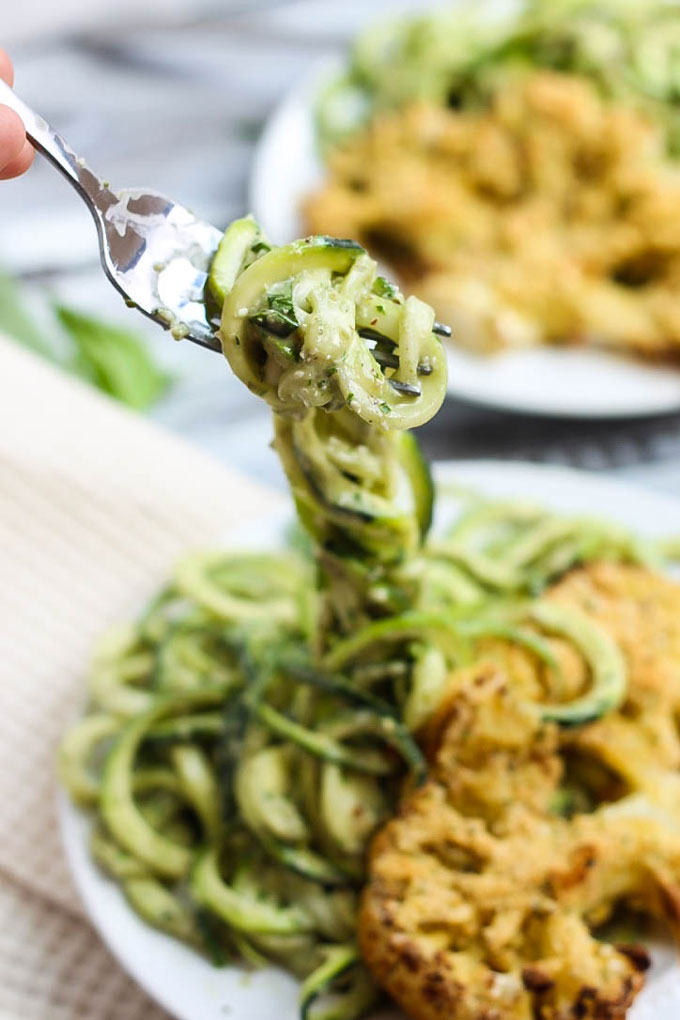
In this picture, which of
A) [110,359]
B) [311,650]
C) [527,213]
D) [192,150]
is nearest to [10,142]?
[311,650]

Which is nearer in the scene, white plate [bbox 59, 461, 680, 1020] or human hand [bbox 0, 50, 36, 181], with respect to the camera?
human hand [bbox 0, 50, 36, 181]

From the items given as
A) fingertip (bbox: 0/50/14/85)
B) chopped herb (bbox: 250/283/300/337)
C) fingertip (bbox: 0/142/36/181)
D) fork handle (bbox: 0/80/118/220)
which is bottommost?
chopped herb (bbox: 250/283/300/337)

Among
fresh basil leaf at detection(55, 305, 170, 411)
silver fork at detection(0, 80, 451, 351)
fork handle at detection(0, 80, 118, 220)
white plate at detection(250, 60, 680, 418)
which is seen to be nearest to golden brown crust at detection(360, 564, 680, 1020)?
silver fork at detection(0, 80, 451, 351)

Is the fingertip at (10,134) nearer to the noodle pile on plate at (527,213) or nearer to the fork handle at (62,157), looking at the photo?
the fork handle at (62,157)

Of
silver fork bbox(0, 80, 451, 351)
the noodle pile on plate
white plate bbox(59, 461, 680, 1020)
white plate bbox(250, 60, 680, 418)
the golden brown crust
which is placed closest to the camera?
silver fork bbox(0, 80, 451, 351)

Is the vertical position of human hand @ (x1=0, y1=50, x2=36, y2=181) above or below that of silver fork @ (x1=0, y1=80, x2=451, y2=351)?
above

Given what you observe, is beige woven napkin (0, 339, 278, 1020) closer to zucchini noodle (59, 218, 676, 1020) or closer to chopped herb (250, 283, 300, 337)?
zucchini noodle (59, 218, 676, 1020)

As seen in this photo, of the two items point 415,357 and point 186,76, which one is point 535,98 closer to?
point 186,76

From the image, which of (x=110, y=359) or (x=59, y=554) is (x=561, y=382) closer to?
(x=110, y=359)
